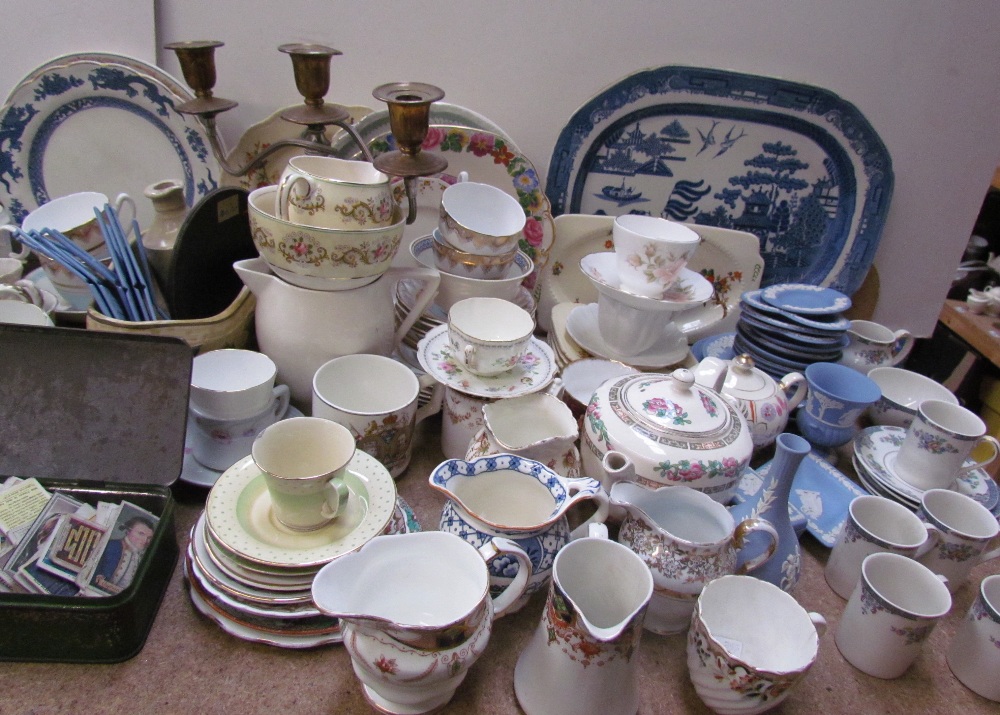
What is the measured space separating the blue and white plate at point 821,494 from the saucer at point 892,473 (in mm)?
37

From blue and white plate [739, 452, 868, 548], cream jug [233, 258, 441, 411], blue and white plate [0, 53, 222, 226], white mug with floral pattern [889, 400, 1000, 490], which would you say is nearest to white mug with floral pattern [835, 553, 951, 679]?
blue and white plate [739, 452, 868, 548]

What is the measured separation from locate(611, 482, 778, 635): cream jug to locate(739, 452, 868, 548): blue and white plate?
149 millimetres

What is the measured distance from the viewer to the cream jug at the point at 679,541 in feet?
2.52

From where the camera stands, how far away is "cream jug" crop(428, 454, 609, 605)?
757mm

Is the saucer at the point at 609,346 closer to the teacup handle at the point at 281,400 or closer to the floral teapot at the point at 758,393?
the floral teapot at the point at 758,393

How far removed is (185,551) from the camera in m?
0.85

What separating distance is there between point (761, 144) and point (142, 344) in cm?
111

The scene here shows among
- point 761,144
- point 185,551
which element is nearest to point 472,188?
point 761,144

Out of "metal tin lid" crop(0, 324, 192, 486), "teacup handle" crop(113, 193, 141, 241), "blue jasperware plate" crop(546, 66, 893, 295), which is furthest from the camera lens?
"blue jasperware plate" crop(546, 66, 893, 295)

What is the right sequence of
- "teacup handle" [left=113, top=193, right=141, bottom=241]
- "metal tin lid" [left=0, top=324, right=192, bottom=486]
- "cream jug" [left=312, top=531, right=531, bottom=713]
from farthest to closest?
"teacup handle" [left=113, top=193, right=141, bottom=241] < "metal tin lid" [left=0, top=324, right=192, bottom=486] < "cream jug" [left=312, top=531, right=531, bottom=713]

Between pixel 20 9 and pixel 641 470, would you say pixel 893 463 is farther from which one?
pixel 20 9

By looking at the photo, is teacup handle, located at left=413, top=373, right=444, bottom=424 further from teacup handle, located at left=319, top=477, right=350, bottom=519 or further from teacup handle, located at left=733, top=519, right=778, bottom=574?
teacup handle, located at left=733, top=519, right=778, bottom=574

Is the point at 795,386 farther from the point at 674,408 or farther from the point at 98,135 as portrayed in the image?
the point at 98,135

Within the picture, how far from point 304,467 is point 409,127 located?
1.51 feet
